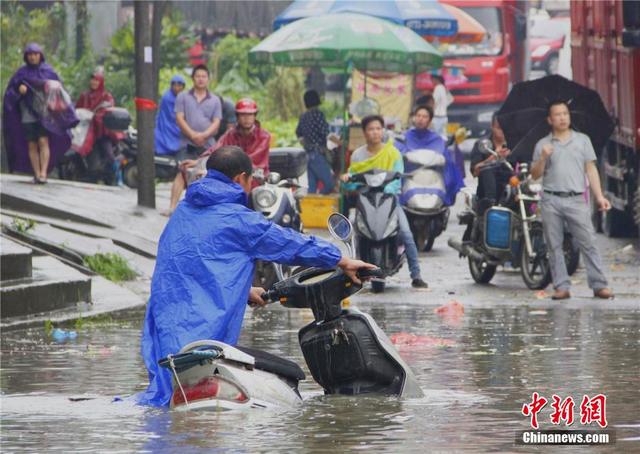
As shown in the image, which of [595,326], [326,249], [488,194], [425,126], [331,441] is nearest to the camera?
[331,441]

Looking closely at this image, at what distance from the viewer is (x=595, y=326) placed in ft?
46.6

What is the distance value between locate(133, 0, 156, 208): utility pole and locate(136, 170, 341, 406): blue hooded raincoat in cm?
1220

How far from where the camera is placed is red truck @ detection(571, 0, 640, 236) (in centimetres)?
2011

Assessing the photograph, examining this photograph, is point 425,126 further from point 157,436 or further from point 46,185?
point 157,436

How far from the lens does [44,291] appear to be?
14.5m

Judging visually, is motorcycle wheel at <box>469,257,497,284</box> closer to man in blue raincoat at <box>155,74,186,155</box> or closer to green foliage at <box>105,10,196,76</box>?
man in blue raincoat at <box>155,74,186,155</box>

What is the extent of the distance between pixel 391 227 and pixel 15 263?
4.05m

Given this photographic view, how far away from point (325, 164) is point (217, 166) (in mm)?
14215

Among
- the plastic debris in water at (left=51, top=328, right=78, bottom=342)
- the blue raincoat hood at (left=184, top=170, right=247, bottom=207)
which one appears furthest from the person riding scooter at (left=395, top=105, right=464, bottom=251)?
the blue raincoat hood at (left=184, top=170, right=247, bottom=207)

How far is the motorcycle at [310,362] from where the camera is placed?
9.15m

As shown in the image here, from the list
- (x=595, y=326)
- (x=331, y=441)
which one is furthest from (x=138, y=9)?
(x=331, y=441)

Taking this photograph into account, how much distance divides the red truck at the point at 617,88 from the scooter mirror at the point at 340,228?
364 inches

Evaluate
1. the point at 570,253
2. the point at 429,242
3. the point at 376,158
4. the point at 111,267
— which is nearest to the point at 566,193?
the point at 570,253

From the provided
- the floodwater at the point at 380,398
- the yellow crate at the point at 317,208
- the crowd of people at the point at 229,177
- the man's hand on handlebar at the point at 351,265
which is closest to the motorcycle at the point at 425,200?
the crowd of people at the point at 229,177
